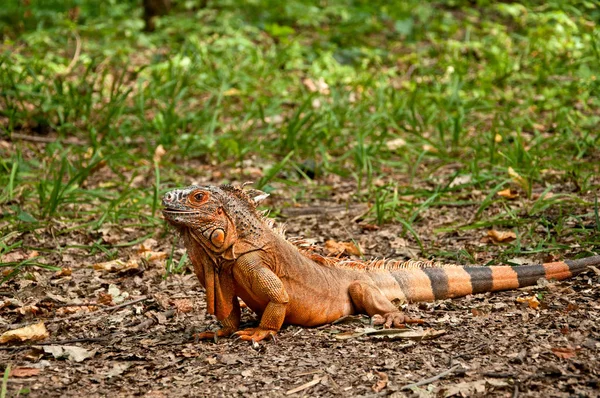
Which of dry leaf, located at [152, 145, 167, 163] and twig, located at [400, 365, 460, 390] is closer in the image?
twig, located at [400, 365, 460, 390]

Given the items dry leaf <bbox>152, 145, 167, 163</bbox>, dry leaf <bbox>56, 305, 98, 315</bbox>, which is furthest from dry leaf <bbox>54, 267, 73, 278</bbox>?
dry leaf <bbox>152, 145, 167, 163</bbox>

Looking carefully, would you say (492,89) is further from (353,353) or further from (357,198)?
(353,353)

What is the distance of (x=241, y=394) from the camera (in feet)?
12.4

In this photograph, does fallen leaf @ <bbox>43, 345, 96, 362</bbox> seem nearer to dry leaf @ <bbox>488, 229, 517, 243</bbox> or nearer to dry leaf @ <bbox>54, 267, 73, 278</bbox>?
dry leaf @ <bbox>54, 267, 73, 278</bbox>

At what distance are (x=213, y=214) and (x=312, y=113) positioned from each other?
4.51m

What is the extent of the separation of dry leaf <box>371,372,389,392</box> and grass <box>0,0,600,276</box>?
7.09 ft

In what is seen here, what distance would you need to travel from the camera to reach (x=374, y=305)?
4.81 metres

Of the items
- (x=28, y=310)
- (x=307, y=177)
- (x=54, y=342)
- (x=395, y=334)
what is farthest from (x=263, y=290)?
(x=307, y=177)

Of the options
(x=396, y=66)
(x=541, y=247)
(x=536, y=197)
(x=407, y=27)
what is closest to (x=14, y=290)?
(x=541, y=247)

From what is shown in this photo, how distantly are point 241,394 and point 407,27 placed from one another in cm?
1020

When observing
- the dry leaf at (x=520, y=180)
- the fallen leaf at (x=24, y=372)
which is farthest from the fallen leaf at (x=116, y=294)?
the dry leaf at (x=520, y=180)

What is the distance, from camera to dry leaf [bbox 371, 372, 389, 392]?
147 inches

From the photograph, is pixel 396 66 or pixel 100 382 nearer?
pixel 100 382

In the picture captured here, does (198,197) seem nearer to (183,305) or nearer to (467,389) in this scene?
(183,305)
